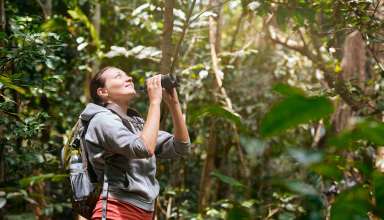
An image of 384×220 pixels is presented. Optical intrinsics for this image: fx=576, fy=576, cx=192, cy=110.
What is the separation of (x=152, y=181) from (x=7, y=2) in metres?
2.39

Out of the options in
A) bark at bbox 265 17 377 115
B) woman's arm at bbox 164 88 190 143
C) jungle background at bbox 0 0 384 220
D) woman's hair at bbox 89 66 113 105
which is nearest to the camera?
jungle background at bbox 0 0 384 220

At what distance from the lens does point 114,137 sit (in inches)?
88.2

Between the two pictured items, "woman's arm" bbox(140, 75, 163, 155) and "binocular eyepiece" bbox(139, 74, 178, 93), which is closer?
"woman's arm" bbox(140, 75, 163, 155)

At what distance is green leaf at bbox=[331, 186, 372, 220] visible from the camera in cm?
64

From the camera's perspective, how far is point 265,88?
21.6 feet

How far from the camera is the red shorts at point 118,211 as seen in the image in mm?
2279

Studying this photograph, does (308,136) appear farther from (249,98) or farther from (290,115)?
(290,115)

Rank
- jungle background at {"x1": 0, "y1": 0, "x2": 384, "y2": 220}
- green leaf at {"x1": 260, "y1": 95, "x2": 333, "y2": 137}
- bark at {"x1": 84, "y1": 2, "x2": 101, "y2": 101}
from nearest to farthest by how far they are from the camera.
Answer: green leaf at {"x1": 260, "y1": 95, "x2": 333, "y2": 137} → jungle background at {"x1": 0, "y1": 0, "x2": 384, "y2": 220} → bark at {"x1": 84, "y1": 2, "x2": 101, "y2": 101}

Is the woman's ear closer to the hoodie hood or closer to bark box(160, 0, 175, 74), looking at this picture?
the hoodie hood

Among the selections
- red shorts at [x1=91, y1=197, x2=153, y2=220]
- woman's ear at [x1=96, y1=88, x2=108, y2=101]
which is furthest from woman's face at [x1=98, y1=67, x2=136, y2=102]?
red shorts at [x1=91, y1=197, x2=153, y2=220]

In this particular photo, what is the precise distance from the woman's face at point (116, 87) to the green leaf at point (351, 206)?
6.48 feet

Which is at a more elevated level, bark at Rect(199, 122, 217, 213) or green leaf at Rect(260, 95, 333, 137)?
green leaf at Rect(260, 95, 333, 137)

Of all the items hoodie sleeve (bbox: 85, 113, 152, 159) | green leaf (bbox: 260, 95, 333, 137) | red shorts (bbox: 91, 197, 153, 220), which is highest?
green leaf (bbox: 260, 95, 333, 137)

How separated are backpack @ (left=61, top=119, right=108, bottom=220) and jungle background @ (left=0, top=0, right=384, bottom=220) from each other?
0.29 feet
